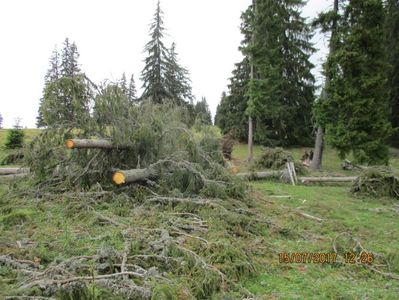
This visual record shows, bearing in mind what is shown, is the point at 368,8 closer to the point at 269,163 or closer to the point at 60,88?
the point at 269,163

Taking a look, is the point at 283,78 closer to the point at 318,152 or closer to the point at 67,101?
the point at 318,152

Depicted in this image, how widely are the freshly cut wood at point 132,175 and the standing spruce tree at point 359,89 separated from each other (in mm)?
10097

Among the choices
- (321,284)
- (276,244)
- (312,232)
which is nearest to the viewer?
(321,284)

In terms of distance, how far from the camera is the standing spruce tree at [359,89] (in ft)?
47.4

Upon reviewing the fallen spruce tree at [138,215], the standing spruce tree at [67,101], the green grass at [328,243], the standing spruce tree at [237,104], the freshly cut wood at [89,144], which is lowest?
the green grass at [328,243]

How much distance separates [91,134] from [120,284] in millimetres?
4719

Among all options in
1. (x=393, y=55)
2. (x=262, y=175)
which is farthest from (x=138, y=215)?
(x=393, y=55)

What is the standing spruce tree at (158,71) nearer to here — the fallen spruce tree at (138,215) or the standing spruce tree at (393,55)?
the standing spruce tree at (393,55)

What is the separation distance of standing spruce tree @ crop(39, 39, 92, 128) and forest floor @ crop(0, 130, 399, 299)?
167 centimetres

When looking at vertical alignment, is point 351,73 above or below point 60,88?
above

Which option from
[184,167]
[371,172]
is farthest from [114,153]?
[371,172]

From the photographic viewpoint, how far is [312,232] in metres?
6.24
